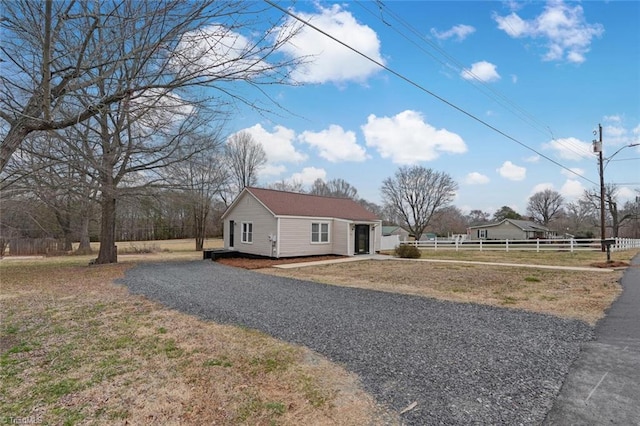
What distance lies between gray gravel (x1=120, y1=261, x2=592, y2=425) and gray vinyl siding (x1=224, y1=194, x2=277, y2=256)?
29.9 feet

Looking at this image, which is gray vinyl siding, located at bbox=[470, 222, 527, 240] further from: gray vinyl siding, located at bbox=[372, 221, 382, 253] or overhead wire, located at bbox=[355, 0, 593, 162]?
gray vinyl siding, located at bbox=[372, 221, 382, 253]

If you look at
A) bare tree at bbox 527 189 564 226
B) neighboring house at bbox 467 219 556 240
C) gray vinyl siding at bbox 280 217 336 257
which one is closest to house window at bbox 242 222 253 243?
gray vinyl siding at bbox 280 217 336 257

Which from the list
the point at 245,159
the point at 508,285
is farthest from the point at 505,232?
the point at 508,285

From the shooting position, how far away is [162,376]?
Answer: 10.9 feet

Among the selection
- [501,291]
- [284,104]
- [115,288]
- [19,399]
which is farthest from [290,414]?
[115,288]

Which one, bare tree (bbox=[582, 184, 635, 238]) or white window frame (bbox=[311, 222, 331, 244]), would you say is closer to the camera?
white window frame (bbox=[311, 222, 331, 244])

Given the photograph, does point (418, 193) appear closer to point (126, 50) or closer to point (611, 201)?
point (611, 201)

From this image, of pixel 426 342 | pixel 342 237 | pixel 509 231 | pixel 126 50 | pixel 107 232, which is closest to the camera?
pixel 126 50

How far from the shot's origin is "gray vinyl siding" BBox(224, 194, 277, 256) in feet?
56.2

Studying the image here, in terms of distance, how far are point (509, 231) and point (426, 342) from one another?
4575cm

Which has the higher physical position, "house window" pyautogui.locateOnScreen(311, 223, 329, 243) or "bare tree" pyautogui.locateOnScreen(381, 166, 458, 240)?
"bare tree" pyautogui.locateOnScreen(381, 166, 458, 240)

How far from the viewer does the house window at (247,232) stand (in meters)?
18.5

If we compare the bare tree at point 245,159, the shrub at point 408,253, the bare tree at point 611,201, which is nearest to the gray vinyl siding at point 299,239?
the shrub at point 408,253

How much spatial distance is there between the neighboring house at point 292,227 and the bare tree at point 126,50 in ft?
42.4
